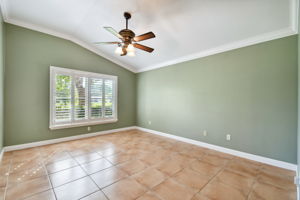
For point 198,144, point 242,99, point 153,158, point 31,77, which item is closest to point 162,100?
point 198,144

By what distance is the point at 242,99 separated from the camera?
118 inches

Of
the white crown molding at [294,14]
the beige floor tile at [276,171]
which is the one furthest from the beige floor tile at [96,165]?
the white crown molding at [294,14]

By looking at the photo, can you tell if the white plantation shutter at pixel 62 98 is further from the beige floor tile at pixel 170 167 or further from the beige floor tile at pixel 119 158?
the beige floor tile at pixel 170 167

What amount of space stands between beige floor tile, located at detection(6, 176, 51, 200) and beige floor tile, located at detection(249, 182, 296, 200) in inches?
117

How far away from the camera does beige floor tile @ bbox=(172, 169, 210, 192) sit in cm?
198

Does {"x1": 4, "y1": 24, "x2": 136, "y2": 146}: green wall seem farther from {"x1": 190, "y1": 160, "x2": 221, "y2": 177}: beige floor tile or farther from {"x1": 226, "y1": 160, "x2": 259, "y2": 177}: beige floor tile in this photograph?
{"x1": 226, "y1": 160, "x2": 259, "y2": 177}: beige floor tile

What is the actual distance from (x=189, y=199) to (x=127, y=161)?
1455 millimetres

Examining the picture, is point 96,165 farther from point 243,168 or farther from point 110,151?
point 243,168

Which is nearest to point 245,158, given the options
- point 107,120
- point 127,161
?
point 127,161

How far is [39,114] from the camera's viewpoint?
3.60 meters

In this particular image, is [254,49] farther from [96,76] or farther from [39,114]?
[39,114]

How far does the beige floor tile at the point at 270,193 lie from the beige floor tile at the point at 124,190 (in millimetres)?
1539

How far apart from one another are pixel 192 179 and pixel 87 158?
2219 mm

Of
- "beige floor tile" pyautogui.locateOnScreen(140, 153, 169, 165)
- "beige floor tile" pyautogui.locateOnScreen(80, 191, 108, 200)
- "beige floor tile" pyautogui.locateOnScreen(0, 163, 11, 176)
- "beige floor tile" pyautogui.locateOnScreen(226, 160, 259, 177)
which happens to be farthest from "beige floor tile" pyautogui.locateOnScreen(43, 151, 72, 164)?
"beige floor tile" pyautogui.locateOnScreen(226, 160, 259, 177)
